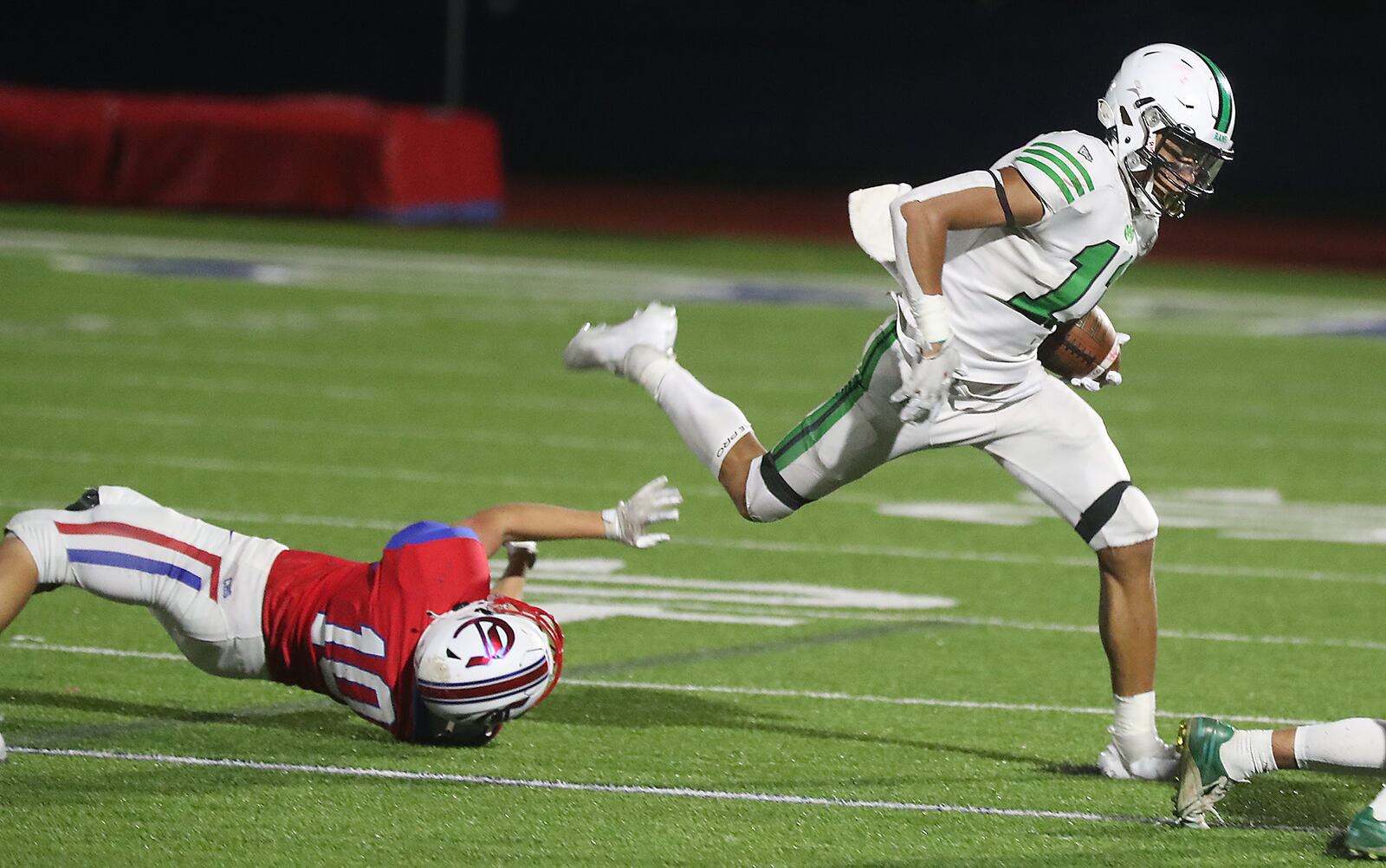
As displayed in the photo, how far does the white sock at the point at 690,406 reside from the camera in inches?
220

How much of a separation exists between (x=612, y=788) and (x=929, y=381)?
1119 mm

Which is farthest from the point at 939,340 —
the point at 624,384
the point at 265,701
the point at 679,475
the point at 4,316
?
the point at 4,316

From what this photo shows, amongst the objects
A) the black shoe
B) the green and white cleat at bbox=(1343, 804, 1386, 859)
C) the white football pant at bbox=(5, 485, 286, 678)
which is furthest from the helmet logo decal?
the green and white cleat at bbox=(1343, 804, 1386, 859)

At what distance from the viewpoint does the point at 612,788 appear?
4777mm

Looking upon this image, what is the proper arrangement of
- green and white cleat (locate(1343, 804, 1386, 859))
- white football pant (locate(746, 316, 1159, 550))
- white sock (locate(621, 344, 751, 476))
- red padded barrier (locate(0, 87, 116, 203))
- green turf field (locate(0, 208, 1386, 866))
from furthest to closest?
red padded barrier (locate(0, 87, 116, 203))
white sock (locate(621, 344, 751, 476))
white football pant (locate(746, 316, 1159, 550))
green turf field (locate(0, 208, 1386, 866))
green and white cleat (locate(1343, 804, 1386, 859))

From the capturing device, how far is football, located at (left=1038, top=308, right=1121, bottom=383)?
211 inches

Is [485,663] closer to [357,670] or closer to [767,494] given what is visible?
[357,670]

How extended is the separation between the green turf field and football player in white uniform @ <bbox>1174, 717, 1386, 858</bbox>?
0.10 m

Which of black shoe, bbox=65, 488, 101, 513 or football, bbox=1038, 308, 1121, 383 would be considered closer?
black shoe, bbox=65, 488, 101, 513

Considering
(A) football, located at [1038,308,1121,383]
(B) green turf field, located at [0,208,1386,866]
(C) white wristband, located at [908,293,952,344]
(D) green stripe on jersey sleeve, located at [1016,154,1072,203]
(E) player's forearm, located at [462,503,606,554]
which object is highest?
(D) green stripe on jersey sleeve, located at [1016,154,1072,203]

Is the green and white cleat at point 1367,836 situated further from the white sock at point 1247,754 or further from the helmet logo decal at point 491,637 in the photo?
the helmet logo decal at point 491,637

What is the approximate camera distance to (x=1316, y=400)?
12.5 m

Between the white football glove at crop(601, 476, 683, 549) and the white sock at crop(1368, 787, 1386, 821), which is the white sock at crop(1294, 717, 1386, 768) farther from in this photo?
the white football glove at crop(601, 476, 683, 549)

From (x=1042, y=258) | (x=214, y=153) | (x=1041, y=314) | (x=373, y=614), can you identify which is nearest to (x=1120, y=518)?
(x=1041, y=314)
